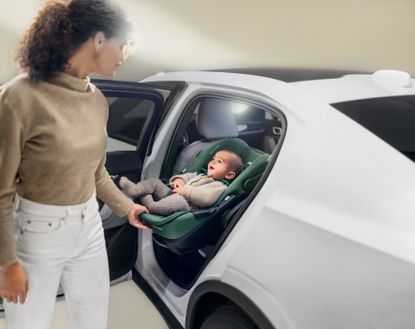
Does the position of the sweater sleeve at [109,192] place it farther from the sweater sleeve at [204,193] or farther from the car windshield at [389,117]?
the car windshield at [389,117]

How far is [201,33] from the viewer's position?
2.45m

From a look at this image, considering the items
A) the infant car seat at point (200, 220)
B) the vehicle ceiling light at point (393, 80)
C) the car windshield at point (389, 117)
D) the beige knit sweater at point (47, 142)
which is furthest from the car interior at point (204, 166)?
the beige knit sweater at point (47, 142)

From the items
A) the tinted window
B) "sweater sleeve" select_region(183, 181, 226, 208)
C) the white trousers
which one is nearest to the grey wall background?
the tinted window

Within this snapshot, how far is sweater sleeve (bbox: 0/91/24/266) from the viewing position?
0.86 meters

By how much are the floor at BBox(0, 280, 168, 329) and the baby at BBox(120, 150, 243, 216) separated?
0.45m

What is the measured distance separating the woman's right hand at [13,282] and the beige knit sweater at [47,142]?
0.03 metres

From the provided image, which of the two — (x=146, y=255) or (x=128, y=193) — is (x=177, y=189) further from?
(x=146, y=255)

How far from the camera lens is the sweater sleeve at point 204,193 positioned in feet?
5.01

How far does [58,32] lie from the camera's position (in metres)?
0.93

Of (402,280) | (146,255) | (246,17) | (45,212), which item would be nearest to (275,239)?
(402,280)

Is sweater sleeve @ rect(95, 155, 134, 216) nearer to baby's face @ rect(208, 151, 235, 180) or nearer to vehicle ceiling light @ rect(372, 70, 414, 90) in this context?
baby's face @ rect(208, 151, 235, 180)

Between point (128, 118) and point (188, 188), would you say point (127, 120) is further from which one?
point (188, 188)

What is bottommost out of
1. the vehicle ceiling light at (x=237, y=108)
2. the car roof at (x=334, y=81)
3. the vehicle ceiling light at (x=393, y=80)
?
the vehicle ceiling light at (x=237, y=108)

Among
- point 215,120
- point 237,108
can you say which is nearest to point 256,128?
point 237,108
